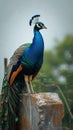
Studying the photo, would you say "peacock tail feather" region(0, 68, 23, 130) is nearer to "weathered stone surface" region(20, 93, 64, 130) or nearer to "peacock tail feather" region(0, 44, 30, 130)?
"peacock tail feather" region(0, 44, 30, 130)

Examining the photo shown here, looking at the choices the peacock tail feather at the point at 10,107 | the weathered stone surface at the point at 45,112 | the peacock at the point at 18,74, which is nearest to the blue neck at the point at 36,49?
the peacock at the point at 18,74

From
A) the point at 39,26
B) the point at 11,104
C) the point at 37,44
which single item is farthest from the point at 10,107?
Answer: the point at 39,26

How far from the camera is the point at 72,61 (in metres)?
16.1

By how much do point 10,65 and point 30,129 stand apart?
110cm

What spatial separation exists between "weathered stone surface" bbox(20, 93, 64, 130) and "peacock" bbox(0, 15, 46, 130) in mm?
646

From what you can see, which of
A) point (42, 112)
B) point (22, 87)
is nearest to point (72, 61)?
point (22, 87)

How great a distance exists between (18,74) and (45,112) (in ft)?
4.04

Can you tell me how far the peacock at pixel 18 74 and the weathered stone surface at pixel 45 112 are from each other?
25.5 inches

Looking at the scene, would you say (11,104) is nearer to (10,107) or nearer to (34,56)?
(10,107)

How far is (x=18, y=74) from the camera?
8.05 meters

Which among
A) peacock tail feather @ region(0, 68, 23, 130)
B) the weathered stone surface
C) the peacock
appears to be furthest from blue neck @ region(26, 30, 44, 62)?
the weathered stone surface

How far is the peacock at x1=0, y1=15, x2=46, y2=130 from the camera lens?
7.91 metres

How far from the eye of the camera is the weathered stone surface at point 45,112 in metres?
6.95

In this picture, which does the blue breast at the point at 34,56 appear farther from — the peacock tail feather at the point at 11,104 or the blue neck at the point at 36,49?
the peacock tail feather at the point at 11,104
